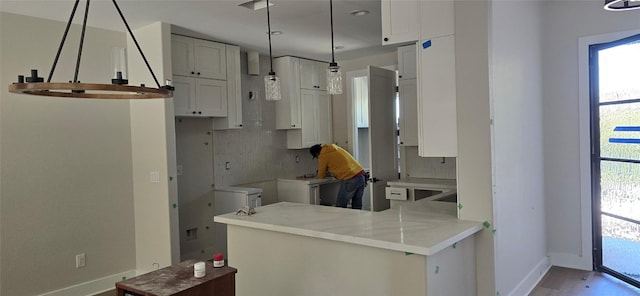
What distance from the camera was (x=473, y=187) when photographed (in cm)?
294

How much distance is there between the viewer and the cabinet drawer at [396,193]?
15.8 ft

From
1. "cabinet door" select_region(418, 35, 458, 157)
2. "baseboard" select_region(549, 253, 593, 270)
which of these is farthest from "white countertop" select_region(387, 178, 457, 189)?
"cabinet door" select_region(418, 35, 458, 157)

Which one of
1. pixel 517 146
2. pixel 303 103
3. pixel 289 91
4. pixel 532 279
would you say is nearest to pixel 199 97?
pixel 289 91

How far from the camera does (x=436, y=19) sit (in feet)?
9.78

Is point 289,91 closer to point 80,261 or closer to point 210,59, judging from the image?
point 210,59

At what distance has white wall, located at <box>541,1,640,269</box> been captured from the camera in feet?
14.4

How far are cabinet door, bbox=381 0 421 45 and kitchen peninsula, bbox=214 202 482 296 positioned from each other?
1.25 m

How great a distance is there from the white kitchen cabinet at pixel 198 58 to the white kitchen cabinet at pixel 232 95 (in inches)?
3.6

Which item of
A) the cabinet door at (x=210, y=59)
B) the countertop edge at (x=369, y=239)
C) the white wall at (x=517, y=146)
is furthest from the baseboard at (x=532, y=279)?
the cabinet door at (x=210, y=59)

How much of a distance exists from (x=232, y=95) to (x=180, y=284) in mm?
3335

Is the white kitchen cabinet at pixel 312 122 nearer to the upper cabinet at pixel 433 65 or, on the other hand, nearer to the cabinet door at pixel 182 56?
the cabinet door at pixel 182 56

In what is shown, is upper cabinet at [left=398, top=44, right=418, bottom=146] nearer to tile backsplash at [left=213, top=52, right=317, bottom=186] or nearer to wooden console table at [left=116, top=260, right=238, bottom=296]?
tile backsplash at [left=213, top=52, right=317, bottom=186]

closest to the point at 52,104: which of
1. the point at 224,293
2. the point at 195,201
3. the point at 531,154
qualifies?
the point at 195,201

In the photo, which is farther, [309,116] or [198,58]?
[309,116]
